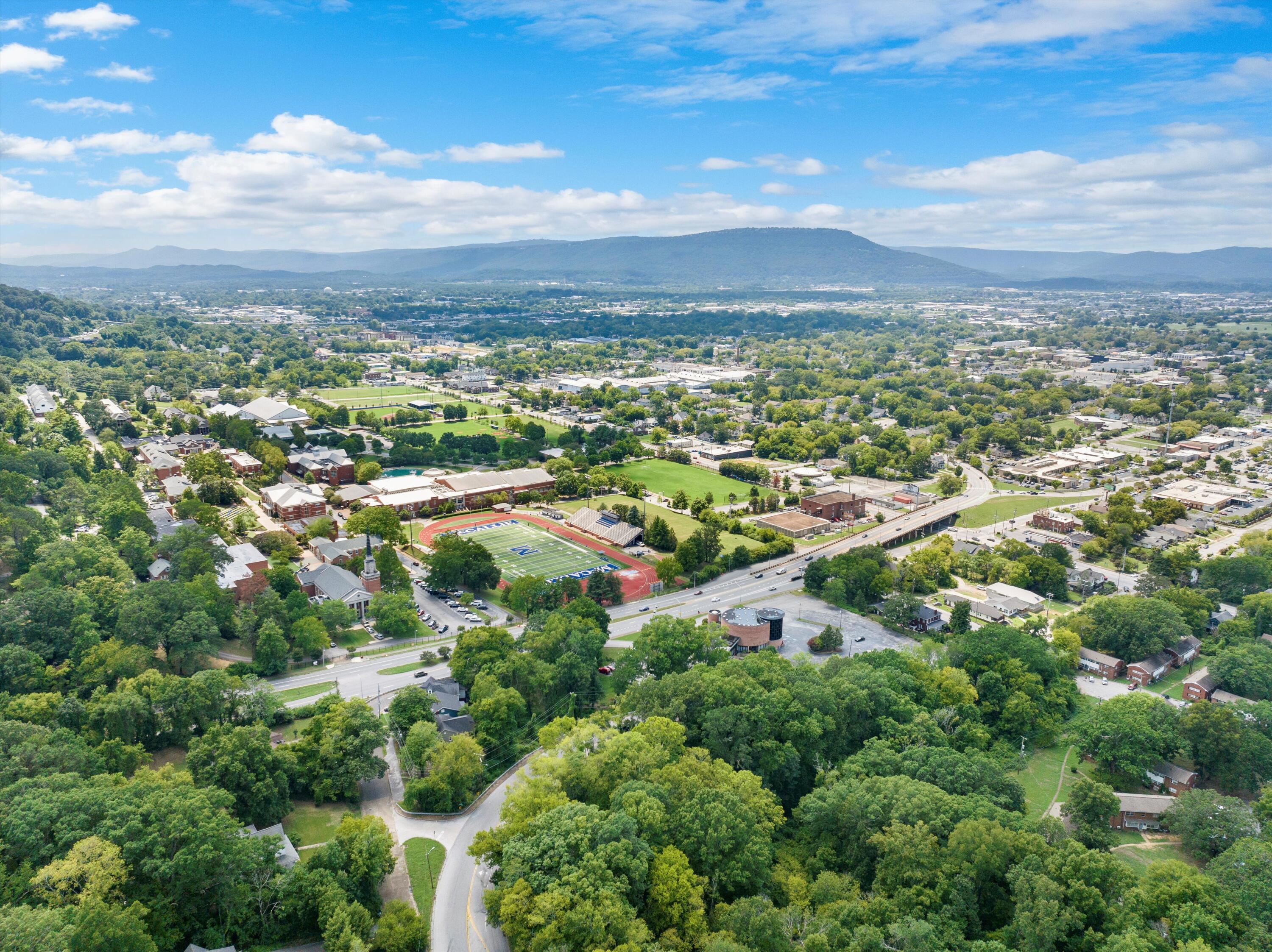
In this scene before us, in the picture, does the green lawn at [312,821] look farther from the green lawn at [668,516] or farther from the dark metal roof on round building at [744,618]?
the green lawn at [668,516]

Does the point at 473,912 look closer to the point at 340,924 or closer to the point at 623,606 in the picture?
the point at 340,924

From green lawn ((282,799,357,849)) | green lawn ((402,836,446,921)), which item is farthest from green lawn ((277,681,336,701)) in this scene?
green lawn ((402,836,446,921))

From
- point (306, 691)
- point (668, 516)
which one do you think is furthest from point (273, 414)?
point (306, 691)

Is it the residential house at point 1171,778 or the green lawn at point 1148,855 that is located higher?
the residential house at point 1171,778

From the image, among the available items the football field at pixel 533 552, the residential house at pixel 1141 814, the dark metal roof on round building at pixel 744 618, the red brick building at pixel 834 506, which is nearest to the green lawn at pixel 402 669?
the football field at pixel 533 552

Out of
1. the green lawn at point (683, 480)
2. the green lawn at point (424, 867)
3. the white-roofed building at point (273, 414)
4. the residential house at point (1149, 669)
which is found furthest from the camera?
the white-roofed building at point (273, 414)

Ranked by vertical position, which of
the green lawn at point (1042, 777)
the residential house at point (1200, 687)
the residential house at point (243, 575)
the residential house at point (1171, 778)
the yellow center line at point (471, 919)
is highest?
the residential house at point (243, 575)

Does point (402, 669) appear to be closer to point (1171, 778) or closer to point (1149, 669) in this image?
point (1171, 778)
